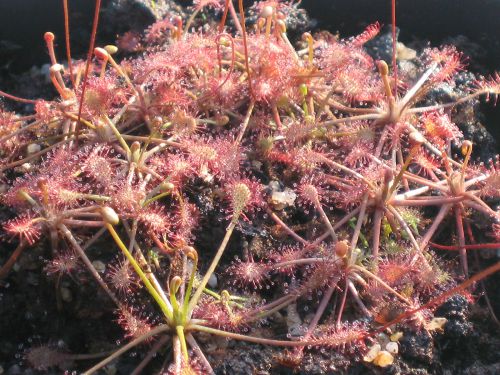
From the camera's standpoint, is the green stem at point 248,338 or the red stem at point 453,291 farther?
the green stem at point 248,338

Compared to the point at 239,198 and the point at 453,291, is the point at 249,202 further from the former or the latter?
the point at 453,291

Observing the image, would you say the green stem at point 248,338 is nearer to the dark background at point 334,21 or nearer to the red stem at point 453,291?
the red stem at point 453,291

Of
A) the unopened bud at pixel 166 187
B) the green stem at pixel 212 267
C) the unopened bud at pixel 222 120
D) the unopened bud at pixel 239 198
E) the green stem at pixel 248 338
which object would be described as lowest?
the green stem at pixel 248 338

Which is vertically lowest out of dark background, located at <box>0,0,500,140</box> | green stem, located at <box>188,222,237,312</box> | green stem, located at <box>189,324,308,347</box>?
green stem, located at <box>189,324,308,347</box>

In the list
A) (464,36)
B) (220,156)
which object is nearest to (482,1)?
(464,36)

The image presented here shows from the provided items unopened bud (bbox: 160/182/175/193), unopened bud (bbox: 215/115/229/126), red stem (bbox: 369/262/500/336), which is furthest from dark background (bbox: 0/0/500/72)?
red stem (bbox: 369/262/500/336)

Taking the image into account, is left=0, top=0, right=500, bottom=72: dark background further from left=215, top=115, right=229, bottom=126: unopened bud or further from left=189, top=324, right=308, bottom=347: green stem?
left=189, top=324, right=308, bottom=347: green stem

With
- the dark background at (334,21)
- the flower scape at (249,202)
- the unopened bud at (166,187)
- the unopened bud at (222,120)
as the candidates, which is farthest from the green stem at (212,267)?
the dark background at (334,21)

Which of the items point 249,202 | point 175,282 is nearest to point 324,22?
point 249,202
